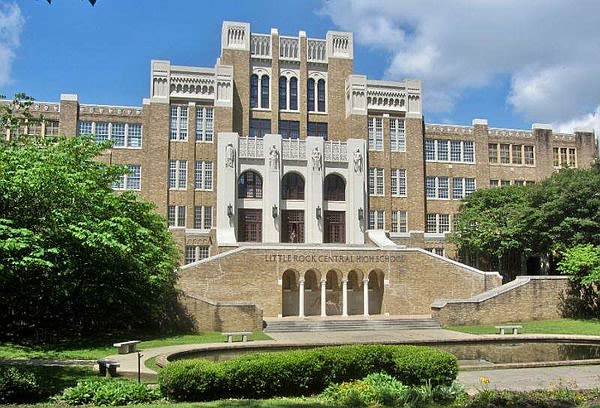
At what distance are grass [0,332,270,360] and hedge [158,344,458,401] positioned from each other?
8.59 m

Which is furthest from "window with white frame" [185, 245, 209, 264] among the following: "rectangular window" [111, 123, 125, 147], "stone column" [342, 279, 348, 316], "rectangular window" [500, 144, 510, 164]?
"rectangular window" [500, 144, 510, 164]

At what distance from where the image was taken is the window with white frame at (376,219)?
4781 cm

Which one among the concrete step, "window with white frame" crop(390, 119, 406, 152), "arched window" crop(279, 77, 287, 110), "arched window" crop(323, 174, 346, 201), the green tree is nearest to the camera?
the green tree

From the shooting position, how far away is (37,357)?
20547 millimetres

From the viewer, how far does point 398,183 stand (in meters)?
48.8

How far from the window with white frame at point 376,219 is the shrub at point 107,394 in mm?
35600

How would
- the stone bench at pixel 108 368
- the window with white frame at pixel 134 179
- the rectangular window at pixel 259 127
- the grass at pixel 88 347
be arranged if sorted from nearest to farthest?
1. the stone bench at pixel 108 368
2. the grass at pixel 88 347
3. the window with white frame at pixel 134 179
4. the rectangular window at pixel 259 127

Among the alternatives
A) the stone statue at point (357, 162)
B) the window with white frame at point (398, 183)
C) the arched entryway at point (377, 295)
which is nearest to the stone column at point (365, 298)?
the arched entryway at point (377, 295)

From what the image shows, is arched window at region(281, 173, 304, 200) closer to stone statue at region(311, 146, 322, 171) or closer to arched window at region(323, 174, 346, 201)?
stone statue at region(311, 146, 322, 171)

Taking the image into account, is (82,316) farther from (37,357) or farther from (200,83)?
(200,83)

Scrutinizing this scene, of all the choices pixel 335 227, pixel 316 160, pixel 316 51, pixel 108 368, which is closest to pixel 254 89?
pixel 316 51

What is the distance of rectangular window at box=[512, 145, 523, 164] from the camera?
53188 mm

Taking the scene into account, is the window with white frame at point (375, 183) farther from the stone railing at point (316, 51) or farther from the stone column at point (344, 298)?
the stone column at point (344, 298)

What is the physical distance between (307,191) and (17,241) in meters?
26.1
